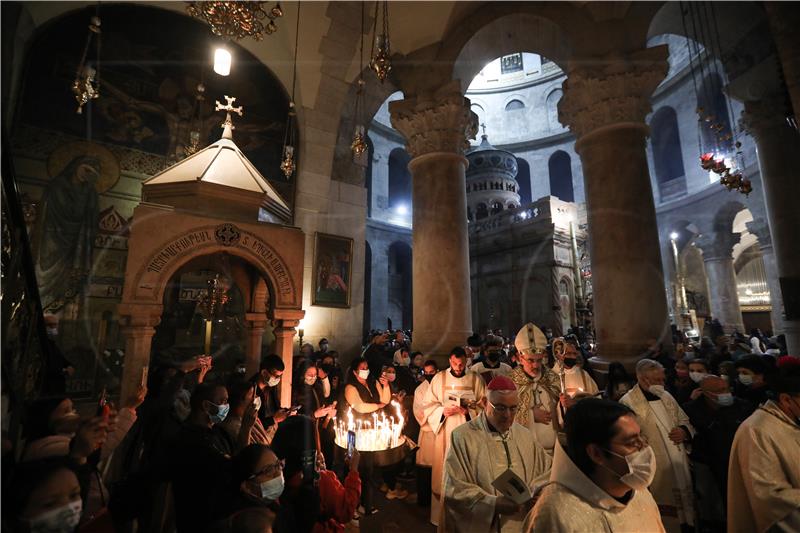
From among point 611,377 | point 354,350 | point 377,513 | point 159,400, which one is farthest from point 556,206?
point 159,400

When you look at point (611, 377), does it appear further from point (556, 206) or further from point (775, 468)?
point (556, 206)

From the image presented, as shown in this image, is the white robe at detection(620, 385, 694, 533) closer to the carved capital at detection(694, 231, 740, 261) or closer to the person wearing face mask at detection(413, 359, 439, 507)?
the person wearing face mask at detection(413, 359, 439, 507)

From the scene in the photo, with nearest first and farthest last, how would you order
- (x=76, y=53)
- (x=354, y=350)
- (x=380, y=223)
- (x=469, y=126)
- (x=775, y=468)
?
(x=775, y=468) → (x=76, y=53) → (x=469, y=126) → (x=354, y=350) → (x=380, y=223)

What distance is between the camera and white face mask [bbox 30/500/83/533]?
1.31 m

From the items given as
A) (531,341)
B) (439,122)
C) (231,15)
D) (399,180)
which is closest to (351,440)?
(531,341)

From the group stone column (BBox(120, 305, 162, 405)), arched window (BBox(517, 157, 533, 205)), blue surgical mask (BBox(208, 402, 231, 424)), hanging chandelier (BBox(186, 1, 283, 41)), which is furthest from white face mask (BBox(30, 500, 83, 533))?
arched window (BBox(517, 157, 533, 205))

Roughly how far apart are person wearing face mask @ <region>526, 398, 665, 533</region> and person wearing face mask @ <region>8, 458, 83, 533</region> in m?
1.71

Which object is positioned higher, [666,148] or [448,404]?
[666,148]

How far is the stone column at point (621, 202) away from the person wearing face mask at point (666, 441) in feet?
6.43

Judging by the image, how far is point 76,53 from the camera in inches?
269

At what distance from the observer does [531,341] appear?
162 inches

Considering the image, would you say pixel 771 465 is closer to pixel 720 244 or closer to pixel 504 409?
pixel 504 409

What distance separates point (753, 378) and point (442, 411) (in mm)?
2812

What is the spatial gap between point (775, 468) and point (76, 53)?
34.5ft
